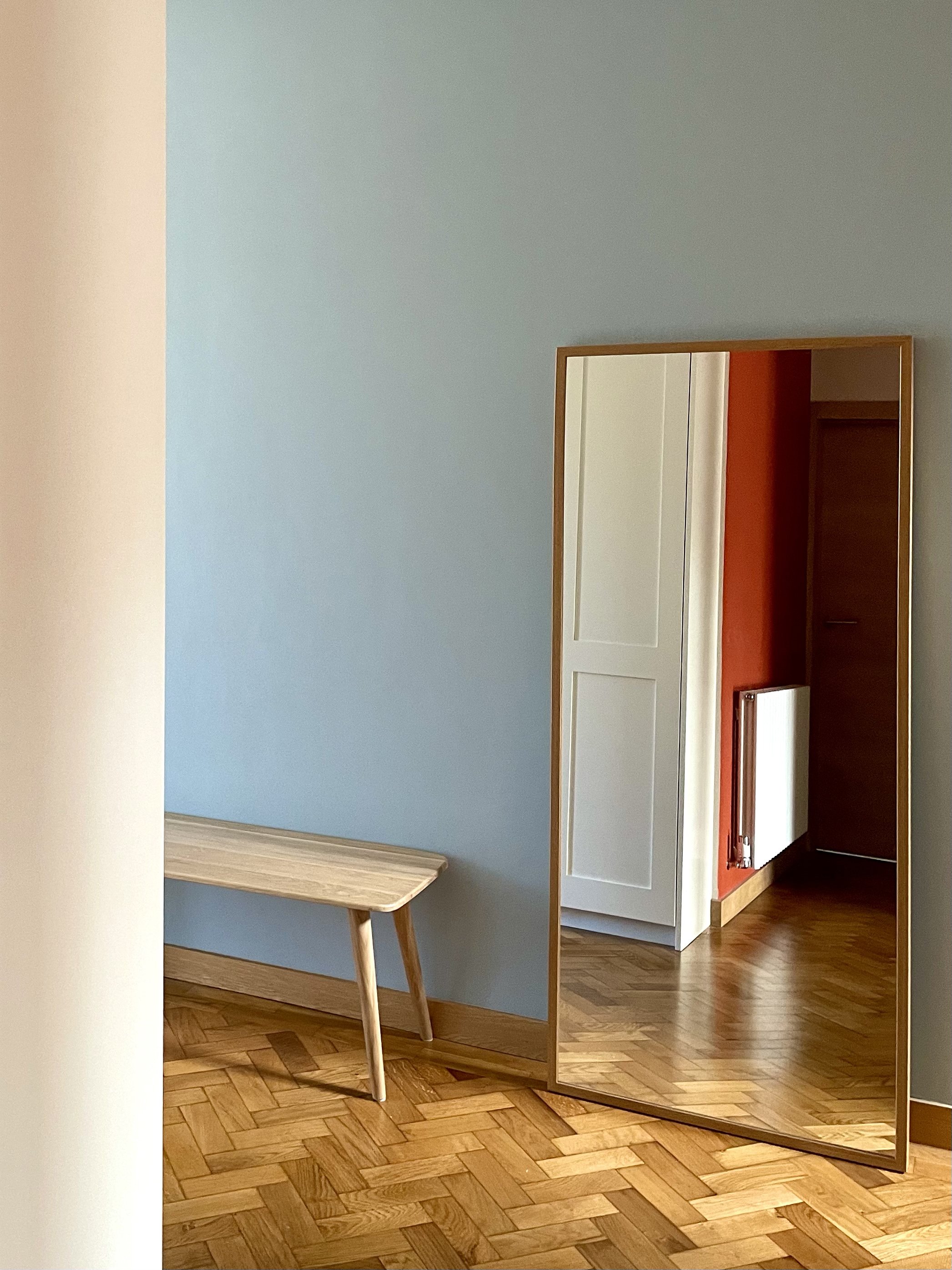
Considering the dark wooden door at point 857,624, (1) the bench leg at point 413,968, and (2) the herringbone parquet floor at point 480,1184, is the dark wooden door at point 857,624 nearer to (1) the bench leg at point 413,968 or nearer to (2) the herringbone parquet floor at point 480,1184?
(2) the herringbone parquet floor at point 480,1184

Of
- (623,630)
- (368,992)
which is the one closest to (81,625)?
(623,630)

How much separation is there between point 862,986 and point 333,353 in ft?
6.58

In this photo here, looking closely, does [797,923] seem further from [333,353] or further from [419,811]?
[333,353]

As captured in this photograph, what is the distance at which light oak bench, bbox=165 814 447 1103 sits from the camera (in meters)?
2.79

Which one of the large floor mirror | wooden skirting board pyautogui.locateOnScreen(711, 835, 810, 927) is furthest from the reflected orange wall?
Result: wooden skirting board pyautogui.locateOnScreen(711, 835, 810, 927)

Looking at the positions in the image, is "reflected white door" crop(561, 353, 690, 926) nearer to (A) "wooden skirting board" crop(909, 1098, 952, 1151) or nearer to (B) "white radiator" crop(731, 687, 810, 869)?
(B) "white radiator" crop(731, 687, 810, 869)

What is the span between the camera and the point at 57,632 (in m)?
1.21

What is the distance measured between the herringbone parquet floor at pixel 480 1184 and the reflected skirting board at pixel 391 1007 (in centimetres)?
5

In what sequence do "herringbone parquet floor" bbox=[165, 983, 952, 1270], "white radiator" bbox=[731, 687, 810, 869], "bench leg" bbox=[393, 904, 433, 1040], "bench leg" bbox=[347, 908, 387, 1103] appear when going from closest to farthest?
"herringbone parquet floor" bbox=[165, 983, 952, 1270] < "white radiator" bbox=[731, 687, 810, 869] < "bench leg" bbox=[347, 908, 387, 1103] < "bench leg" bbox=[393, 904, 433, 1040]

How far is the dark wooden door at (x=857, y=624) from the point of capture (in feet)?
8.37

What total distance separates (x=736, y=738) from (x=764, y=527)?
0.47 metres

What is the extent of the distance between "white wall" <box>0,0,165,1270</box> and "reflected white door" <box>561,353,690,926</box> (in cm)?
155

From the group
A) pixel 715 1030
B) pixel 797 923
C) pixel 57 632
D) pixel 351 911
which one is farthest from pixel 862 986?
pixel 57 632

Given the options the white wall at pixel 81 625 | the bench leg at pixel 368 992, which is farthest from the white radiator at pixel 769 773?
the white wall at pixel 81 625
